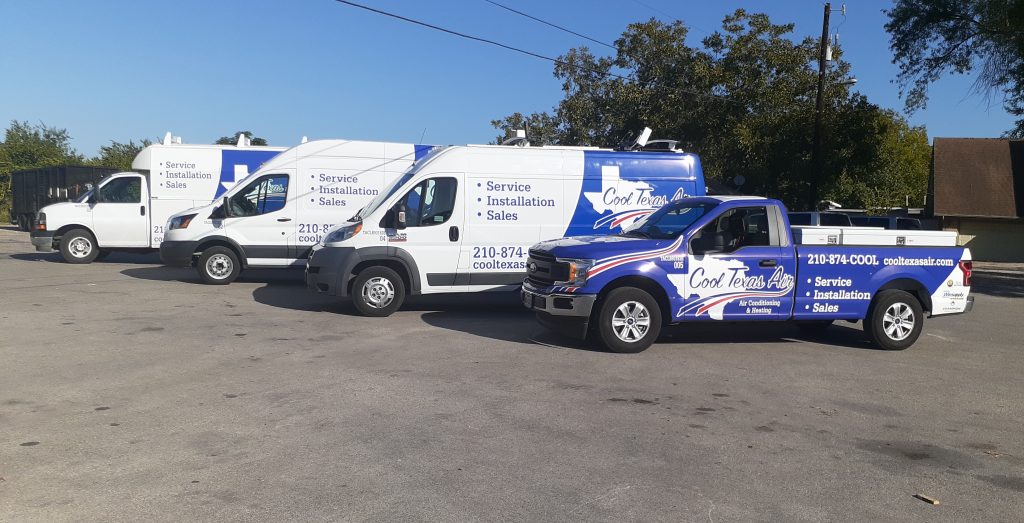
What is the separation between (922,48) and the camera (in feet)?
91.1

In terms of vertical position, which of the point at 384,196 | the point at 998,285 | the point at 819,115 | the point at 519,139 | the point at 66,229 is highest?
the point at 819,115

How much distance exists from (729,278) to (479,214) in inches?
157

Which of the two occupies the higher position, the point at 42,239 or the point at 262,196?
the point at 262,196

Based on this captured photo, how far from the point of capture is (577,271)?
905 cm

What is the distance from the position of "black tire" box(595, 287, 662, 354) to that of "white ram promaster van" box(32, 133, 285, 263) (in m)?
9.87

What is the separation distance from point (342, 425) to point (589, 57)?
3182cm

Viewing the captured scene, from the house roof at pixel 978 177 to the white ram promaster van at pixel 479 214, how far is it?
81.0ft

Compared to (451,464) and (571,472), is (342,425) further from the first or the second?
(571,472)

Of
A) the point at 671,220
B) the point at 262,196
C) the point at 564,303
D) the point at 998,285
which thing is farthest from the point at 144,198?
the point at 998,285

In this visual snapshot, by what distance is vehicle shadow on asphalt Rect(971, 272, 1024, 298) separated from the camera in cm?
1867

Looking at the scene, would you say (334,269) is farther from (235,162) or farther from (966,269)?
(966,269)

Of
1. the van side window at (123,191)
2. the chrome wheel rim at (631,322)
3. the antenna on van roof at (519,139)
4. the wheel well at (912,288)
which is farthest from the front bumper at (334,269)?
the van side window at (123,191)

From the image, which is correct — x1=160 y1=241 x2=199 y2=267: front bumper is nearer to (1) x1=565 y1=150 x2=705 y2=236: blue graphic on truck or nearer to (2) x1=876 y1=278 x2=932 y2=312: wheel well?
(1) x1=565 y1=150 x2=705 y2=236: blue graphic on truck

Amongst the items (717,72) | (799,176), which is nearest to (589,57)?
A: (717,72)
